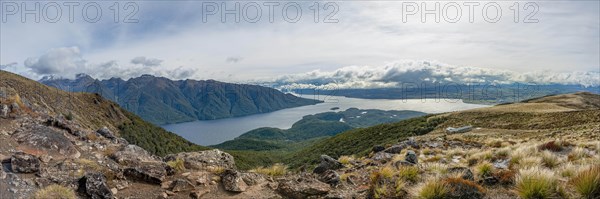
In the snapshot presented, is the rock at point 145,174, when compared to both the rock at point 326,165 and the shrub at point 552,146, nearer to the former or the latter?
the rock at point 326,165

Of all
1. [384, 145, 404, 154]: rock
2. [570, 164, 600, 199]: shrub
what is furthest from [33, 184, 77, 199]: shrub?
[384, 145, 404, 154]: rock

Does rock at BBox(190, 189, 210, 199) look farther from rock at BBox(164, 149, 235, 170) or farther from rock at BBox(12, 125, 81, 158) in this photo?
rock at BBox(12, 125, 81, 158)

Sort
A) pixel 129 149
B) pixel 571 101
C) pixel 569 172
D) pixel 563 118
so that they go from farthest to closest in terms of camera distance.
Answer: pixel 571 101 → pixel 563 118 → pixel 129 149 → pixel 569 172

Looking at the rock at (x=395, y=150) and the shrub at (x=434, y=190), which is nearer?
the shrub at (x=434, y=190)

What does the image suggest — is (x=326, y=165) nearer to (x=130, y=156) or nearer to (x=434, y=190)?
(x=434, y=190)

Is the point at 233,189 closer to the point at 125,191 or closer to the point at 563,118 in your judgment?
the point at 125,191

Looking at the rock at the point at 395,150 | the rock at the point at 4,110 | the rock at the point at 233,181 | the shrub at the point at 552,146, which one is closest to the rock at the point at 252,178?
the rock at the point at 233,181

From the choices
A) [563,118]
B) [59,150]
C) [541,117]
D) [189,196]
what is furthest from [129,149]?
[541,117]
